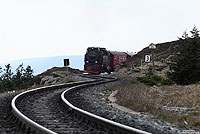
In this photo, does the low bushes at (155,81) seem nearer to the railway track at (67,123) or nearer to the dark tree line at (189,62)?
the dark tree line at (189,62)

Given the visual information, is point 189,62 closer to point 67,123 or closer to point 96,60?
point 67,123

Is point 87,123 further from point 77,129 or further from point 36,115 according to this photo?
point 36,115

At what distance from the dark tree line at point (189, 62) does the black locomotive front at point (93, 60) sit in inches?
561

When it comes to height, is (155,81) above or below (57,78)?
above

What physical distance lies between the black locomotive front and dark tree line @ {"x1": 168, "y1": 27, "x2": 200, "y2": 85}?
14.3 meters

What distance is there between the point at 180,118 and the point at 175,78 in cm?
1141

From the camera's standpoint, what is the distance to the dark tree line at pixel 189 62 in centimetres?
1686

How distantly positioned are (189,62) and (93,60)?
1595 cm

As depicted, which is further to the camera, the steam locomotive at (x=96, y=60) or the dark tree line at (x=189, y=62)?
the steam locomotive at (x=96, y=60)

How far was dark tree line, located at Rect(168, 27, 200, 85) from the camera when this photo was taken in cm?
1686

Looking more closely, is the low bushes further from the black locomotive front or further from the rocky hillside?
the black locomotive front

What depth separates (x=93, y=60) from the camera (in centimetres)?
3119

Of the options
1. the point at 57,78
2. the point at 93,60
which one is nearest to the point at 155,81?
the point at 93,60

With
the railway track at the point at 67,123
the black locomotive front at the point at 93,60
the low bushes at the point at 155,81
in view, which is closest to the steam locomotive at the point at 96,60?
the black locomotive front at the point at 93,60
